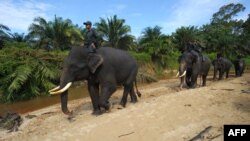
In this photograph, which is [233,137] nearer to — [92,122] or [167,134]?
[167,134]

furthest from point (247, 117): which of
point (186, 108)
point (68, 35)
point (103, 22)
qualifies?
point (103, 22)

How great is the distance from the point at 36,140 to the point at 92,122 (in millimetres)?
1530

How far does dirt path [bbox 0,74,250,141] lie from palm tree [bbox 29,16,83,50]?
69.7ft

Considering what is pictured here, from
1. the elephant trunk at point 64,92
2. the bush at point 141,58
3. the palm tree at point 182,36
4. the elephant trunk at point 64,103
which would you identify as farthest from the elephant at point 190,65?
the palm tree at point 182,36

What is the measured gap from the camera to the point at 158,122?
26.2 ft

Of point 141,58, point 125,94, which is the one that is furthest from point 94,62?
point 141,58

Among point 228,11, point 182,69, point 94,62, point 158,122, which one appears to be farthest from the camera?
point 228,11

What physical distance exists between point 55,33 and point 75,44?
38.2 ft

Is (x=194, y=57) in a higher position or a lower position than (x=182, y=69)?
higher

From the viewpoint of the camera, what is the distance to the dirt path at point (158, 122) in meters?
7.28

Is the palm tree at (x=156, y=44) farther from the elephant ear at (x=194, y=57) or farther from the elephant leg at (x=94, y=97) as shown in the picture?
the elephant leg at (x=94, y=97)

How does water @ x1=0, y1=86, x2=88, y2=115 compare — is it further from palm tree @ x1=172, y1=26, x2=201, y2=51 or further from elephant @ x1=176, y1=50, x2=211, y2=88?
palm tree @ x1=172, y1=26, x2=201, y2=51

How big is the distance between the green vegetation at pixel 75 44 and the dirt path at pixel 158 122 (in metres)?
4.97

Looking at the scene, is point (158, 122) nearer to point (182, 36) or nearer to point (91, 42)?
point (91, 42)
